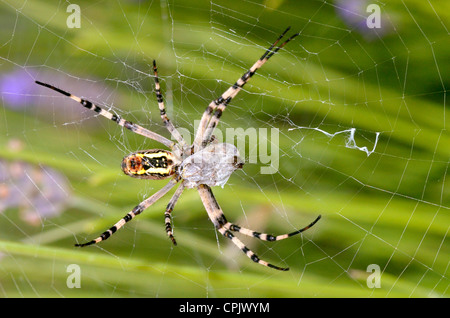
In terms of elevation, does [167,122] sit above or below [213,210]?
above

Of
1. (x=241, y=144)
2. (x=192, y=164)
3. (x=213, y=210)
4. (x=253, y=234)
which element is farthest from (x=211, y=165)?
(x=253, y=234)

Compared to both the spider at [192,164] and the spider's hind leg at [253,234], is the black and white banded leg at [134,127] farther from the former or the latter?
the spider's hind leg at [253,234]

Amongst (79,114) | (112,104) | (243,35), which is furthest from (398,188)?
(79,114)

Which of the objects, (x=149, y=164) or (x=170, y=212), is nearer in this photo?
(x=149, y=164)

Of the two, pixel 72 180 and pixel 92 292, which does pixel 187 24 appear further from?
pixel 92 292

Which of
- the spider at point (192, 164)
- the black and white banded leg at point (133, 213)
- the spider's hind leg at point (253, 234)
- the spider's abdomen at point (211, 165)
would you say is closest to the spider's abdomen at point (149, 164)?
the spider at point (192, 164)

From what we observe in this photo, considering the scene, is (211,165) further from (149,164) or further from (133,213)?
(133,213)

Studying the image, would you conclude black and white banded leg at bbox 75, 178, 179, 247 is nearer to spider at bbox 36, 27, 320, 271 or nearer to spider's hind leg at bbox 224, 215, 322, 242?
spider at bbox 36, 27, 320, 271

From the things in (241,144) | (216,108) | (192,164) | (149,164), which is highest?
(216,108)
